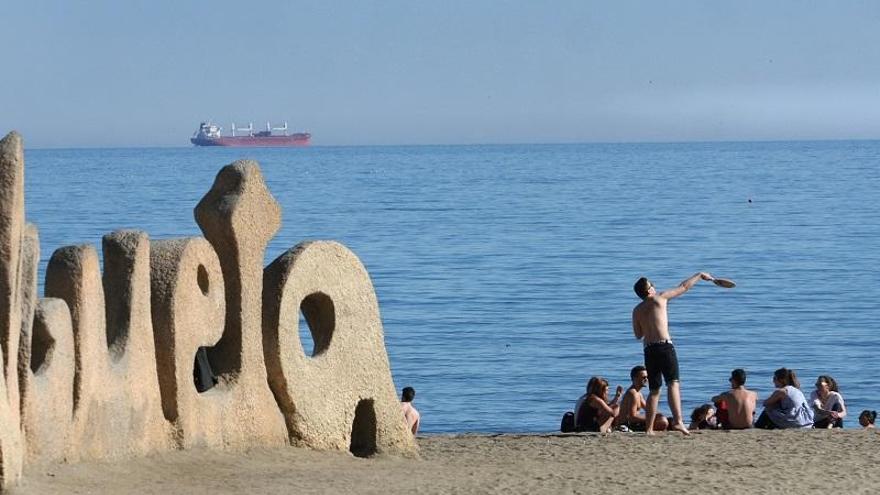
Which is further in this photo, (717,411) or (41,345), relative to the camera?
(717,411)

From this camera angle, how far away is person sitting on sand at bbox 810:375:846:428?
16109mm

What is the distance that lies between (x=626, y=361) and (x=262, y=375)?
15.5 meters

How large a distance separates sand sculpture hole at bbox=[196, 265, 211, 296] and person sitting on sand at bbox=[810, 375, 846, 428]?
6.96 m

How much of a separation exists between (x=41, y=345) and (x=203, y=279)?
5.51 feet

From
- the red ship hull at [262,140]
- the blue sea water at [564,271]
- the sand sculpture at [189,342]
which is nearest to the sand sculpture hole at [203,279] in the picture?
the sand sculpture at [189,342]

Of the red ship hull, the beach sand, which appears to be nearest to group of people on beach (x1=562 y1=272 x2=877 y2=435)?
the beach sand

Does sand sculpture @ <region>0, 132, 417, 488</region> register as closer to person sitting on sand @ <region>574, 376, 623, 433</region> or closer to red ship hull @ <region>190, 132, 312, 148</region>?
person sitting on sand @ <region>574, 376, 623, 433</region>

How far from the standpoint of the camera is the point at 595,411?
15125 mm

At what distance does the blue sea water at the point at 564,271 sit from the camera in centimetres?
2512

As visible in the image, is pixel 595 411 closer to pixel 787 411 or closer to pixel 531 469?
pixel 787 411

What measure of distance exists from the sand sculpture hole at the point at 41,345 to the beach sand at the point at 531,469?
59 cm

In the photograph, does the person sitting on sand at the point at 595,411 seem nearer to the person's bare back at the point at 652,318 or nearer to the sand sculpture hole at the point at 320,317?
the person's bare back at the point at 652,318

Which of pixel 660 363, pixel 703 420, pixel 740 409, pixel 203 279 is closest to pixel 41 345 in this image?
pixel 203 279

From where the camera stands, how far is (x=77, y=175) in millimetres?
106562
